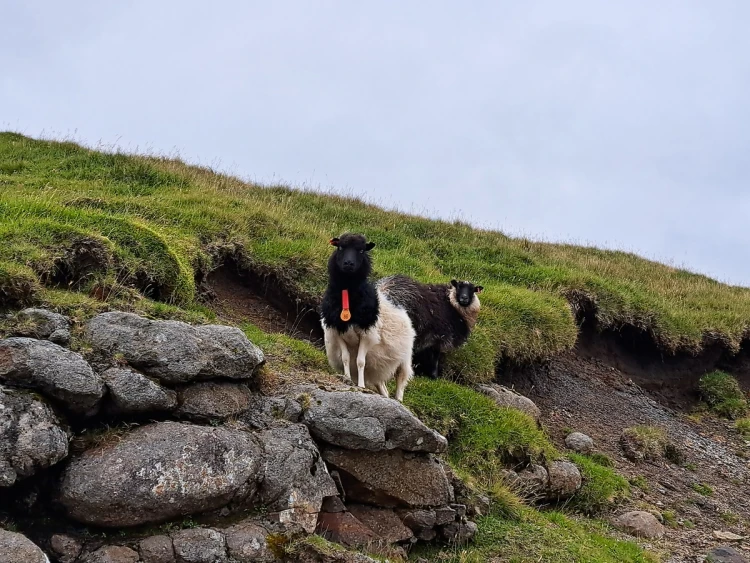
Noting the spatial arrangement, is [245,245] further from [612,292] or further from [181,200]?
[612,292]

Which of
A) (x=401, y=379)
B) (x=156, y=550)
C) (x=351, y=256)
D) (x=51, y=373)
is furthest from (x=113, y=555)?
(x=401, y=379)

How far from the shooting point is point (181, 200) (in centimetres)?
1641

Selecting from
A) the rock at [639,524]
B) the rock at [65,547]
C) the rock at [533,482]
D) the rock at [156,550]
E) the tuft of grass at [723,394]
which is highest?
the tuft of grass at [723,394]

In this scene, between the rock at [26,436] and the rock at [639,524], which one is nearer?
the rock at [26,436]

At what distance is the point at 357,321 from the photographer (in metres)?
10.5

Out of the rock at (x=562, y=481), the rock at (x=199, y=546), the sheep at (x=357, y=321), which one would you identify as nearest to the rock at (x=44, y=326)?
the rock at (x=199, y=546)

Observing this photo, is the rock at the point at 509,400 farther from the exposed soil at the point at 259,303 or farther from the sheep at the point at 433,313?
the exposed soil at the point at 259,303

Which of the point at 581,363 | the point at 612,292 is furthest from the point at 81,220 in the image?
the point at 612,292

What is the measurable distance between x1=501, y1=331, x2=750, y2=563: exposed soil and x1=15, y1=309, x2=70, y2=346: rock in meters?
8.47

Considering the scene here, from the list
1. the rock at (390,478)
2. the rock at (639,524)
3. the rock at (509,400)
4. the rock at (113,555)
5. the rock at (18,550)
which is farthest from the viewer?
the rock at (509,400)

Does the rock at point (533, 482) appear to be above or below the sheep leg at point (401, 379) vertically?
below

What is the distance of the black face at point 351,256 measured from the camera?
34.2ft

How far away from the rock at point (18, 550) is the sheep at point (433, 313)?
8079 millimetres

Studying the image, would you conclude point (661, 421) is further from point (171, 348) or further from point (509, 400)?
point (171, 348)
